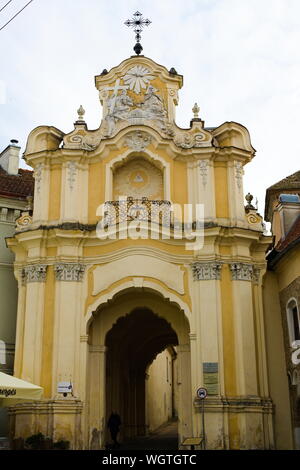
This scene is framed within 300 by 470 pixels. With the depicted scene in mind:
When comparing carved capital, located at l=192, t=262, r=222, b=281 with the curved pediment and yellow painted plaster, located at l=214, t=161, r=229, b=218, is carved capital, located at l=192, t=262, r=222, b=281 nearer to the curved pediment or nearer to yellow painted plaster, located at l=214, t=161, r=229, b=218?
yellow painted plaster, located at l=214, t=161, r=229, b=218

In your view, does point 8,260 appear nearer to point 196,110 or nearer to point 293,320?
point 196,110

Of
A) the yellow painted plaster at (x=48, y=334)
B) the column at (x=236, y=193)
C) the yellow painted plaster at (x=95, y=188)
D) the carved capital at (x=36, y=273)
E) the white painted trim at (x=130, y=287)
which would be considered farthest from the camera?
the yellow painted plaster at (x=95, y=188)

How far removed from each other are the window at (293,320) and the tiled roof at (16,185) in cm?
1138

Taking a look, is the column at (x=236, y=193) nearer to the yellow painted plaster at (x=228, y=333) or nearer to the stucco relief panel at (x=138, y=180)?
the yellow painted plaster at (x=228, y=333)

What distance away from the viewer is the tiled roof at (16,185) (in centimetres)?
2527

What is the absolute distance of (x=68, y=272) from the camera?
2161 centimetres

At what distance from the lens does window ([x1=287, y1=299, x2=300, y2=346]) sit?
69.7 ft

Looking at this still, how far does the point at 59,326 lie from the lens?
826 inches

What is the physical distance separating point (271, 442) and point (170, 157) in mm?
10430

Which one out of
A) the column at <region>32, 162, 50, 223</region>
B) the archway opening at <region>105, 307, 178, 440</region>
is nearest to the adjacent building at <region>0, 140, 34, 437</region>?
the column at <region>32, 162, 50, 223</region>

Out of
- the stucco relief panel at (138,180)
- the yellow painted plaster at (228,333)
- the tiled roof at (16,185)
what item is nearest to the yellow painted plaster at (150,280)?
the yellow painted plaster at (228,333)

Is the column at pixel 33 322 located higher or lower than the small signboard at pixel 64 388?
higher

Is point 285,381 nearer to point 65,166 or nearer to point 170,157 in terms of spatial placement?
point 170,157

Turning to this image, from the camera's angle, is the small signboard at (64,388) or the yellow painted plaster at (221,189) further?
the yellow painted plaster at (221,189)
